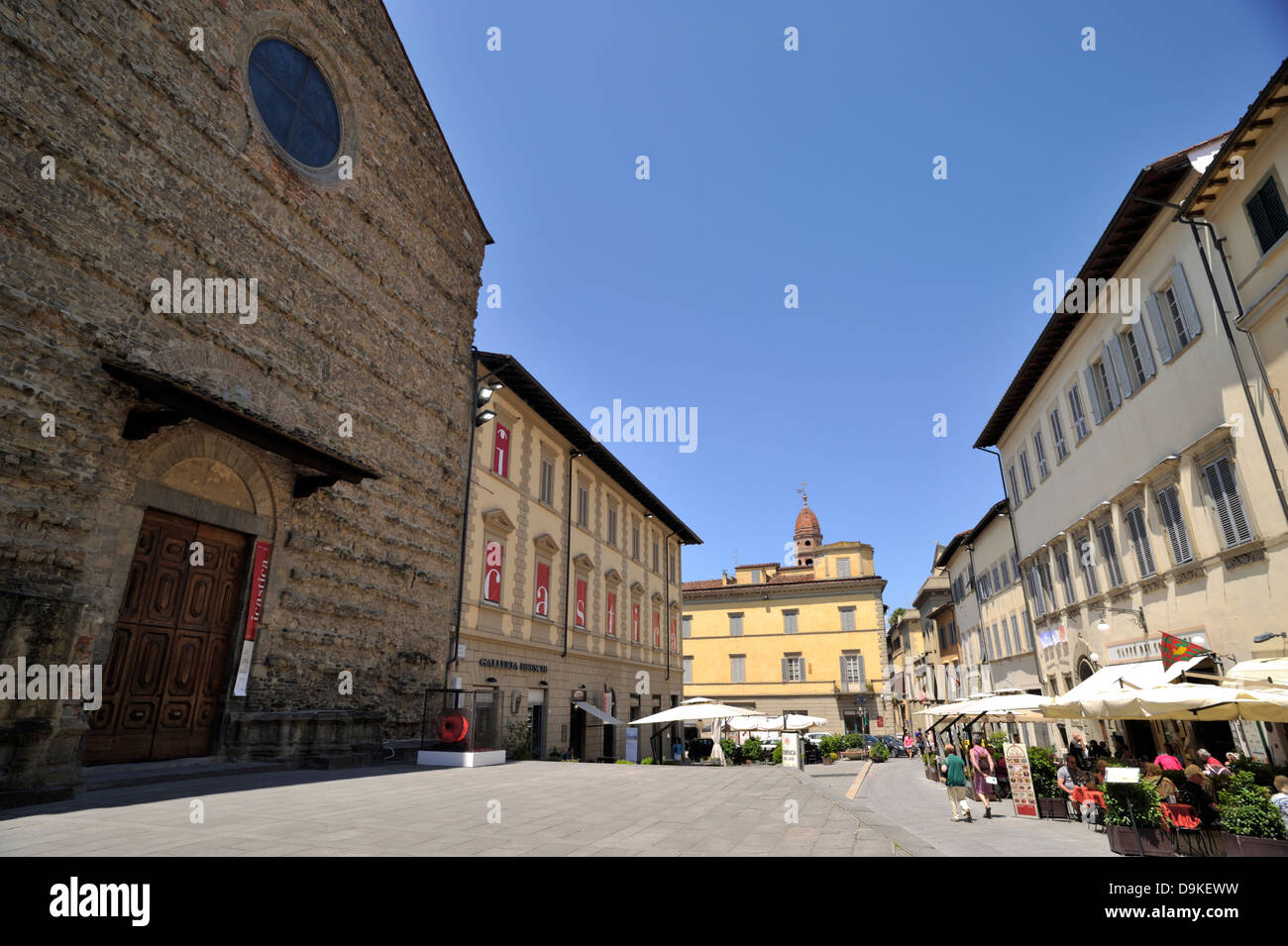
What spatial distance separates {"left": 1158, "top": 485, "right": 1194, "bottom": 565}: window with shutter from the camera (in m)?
14.5

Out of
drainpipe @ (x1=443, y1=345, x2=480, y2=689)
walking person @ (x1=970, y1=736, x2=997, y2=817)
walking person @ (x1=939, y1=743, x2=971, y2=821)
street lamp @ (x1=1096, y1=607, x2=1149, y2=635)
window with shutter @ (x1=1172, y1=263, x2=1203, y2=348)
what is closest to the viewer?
window with shutter @ (x1=1172, y1=263, x2=1203, y2=348)

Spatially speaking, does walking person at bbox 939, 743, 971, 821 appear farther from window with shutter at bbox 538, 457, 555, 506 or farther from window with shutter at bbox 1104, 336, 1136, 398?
window with shutter at bbox 538, 457, 555, 506

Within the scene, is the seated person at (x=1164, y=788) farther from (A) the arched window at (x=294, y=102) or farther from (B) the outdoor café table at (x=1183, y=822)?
(A) the arched window at (x=294, y=102)

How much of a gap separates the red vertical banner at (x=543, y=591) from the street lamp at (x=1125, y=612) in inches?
635

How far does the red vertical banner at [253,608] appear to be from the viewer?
11172mm

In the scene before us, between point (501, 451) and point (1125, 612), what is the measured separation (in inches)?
694

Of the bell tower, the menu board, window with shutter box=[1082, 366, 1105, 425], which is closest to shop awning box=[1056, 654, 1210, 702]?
the menu board

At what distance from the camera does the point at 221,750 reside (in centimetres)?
1080

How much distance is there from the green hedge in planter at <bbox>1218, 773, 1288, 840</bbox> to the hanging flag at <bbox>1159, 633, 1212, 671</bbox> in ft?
18.3

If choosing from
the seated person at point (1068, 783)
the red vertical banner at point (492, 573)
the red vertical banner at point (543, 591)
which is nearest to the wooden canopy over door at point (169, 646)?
the red vertical banner at point (492, 573)

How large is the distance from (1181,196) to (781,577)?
150 ft
